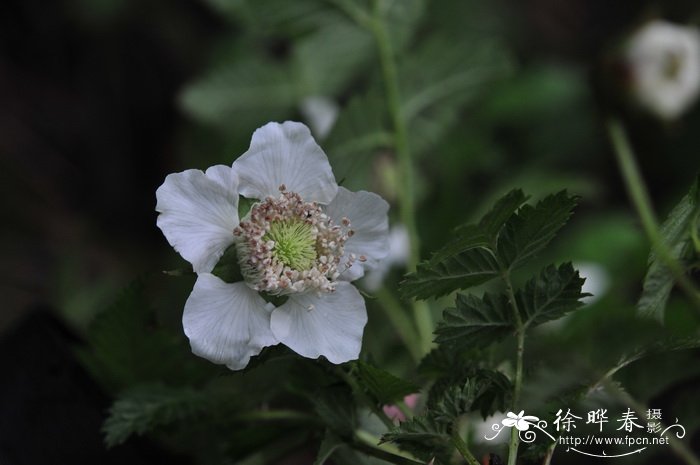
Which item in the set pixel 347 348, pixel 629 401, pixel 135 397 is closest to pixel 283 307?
pixel 347 348

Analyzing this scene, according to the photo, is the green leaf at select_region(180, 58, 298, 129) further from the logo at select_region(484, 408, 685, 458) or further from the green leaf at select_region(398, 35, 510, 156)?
the logo at select_region(484, 408, 685, 458)

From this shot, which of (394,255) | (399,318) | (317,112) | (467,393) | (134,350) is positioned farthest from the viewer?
(317,112)

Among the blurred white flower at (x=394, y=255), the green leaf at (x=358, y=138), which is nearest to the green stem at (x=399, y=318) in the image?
the blurred white flower at (x=394, y=255)

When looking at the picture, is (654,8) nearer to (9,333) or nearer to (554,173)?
(554,173)

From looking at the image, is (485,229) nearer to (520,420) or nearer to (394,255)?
(520,420)

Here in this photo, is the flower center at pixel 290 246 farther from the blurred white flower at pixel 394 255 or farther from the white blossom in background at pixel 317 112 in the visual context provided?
the white blossom in background at pixel 317 112

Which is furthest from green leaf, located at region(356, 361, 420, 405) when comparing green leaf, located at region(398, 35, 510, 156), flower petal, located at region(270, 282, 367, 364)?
green leaf, located at region(398, 35, 510, 156)

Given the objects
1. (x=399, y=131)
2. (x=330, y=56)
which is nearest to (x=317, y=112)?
(x=330, y=56)

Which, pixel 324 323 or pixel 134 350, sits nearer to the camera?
pixel 324 323
